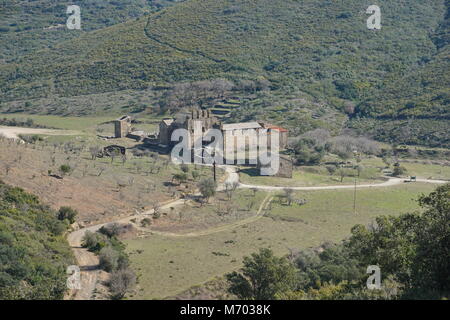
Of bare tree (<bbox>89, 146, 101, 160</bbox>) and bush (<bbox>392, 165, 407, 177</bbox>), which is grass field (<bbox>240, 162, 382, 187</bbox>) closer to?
bush (<bbox>392, 165, 407, 177</bbox>)

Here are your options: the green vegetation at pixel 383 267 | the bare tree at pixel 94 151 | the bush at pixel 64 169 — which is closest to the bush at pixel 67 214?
the bush at pixel 64 169

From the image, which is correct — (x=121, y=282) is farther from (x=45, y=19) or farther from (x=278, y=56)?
(x=45, y=19)

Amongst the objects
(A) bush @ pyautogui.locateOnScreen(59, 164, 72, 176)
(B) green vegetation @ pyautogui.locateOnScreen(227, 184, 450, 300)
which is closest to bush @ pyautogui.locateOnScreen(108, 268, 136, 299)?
(B) green vegetation @ pyautogui.locateOnScreen(227, 184, 450, 300)

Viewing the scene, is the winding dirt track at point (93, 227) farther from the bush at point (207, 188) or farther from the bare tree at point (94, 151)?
the bare tree at point (94, 151)

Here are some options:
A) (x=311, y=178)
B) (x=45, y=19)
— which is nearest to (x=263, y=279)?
(x=311, y=178)

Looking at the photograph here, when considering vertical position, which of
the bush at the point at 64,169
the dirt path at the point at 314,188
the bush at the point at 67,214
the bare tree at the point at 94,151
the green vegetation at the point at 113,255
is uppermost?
the bush at the point at 64,169

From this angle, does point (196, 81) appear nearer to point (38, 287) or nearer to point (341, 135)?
point (341, 135)
